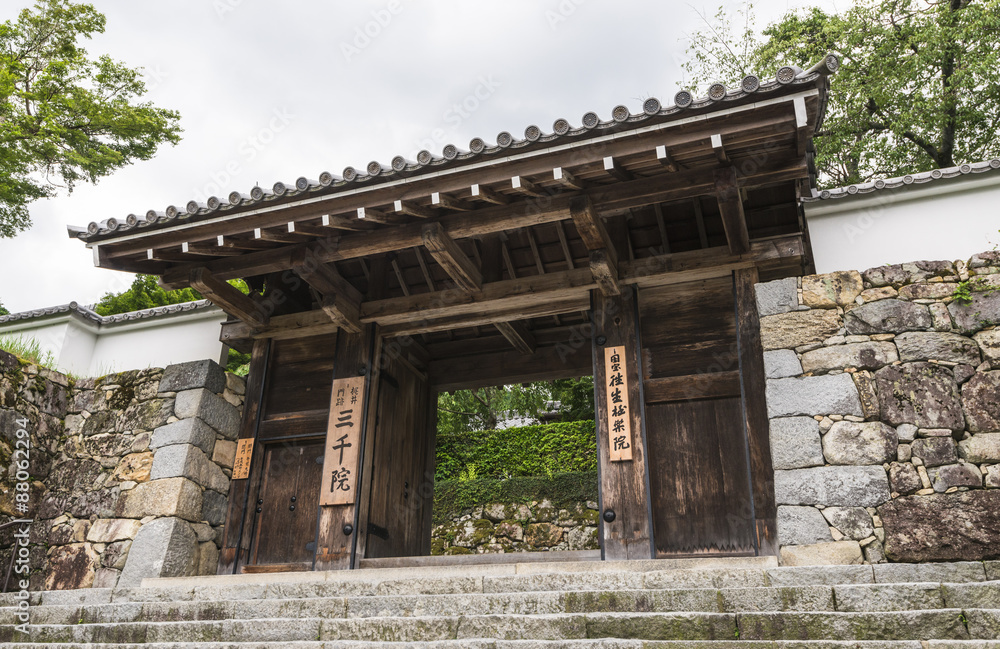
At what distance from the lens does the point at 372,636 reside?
3.75m

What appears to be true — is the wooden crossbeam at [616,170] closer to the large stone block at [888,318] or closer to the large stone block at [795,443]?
the large stone block at [888,318]

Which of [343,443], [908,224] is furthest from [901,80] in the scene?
[343,443]

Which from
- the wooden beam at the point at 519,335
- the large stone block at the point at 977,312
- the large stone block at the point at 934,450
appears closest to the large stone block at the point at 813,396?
the large stone block at the point at 934,450

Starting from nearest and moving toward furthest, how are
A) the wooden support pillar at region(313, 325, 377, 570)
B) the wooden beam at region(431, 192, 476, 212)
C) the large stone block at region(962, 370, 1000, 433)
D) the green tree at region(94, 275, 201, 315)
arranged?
the large stone block at region(962, 370, 1000, 433), the wooden beam at region(431, 192, 476, 212), the wooden support pillar at region(313, 325, 377, 570), the green tree at region(94, 275, 201, 315)

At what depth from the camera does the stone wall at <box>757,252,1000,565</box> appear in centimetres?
459

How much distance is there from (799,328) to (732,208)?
1080 millimetres

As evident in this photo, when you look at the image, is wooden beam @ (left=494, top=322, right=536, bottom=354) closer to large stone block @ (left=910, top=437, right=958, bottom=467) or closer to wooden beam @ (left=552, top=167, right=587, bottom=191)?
wooden beam @ (left=552, top=167, right=587, bottom=191)

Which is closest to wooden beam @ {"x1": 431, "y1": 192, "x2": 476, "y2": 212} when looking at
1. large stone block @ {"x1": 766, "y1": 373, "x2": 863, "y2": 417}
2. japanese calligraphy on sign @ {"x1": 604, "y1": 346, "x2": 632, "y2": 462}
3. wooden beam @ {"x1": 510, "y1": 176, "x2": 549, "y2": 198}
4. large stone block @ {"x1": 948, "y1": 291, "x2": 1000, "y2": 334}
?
wooden beam @ {"x1": 510, "y1": 176, "x2": 549, "y2": 198}

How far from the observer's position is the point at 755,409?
5.72 metres

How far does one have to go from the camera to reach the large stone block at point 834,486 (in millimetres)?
4730

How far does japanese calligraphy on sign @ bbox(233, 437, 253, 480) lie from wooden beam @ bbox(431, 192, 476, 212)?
337cm

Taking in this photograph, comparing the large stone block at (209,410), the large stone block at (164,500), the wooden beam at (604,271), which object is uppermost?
the wooden beam at (604,271)

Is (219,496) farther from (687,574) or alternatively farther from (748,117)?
(748,117)

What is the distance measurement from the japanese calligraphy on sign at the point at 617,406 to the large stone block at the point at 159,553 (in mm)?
3979
